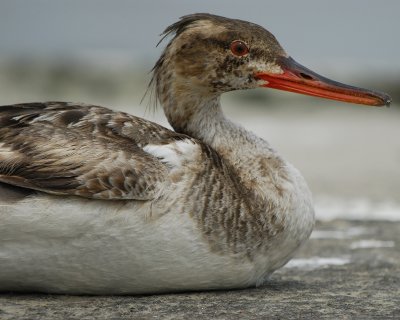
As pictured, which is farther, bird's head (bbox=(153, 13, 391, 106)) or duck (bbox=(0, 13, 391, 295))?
bird's head (bbox=(153, 13, 391, 106))

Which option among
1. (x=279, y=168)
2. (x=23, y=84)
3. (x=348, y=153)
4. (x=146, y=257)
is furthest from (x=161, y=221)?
(x=23, y=84)

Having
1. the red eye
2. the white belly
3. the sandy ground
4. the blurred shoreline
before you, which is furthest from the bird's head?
the blurred shoreline

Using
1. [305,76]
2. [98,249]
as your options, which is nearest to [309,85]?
[305,76]

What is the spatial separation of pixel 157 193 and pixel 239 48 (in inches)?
45.9

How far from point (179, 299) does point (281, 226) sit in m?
0.71

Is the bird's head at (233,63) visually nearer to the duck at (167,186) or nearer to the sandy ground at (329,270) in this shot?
the duck at (167,186)

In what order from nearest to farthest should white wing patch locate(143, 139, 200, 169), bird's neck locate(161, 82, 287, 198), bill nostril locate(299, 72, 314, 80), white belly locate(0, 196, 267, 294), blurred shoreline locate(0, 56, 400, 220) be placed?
white belly locate(0, 196, 267, 294) → white wing patch locate(143, 139, 200, 169) → bird's neck locate(161, 82, 287, 198) → bill nostril locate(299, 72, 314, 80) → blurred shoreline locate(0, 56, 400, 220)

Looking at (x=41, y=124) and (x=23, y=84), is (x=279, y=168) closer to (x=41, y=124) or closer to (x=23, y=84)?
(x=41, y=124)

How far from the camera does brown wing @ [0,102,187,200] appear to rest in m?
4.48

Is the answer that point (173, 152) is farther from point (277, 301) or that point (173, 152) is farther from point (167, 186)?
point (277, 301)

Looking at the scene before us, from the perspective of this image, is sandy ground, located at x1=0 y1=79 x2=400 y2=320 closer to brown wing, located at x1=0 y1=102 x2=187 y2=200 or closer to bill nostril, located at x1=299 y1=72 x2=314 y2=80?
brown wing, located at x1=0 y1=102 x2=187 y2=200

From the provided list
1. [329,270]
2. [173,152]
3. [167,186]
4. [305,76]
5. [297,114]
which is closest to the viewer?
[167,186]

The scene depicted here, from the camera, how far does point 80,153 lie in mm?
4602

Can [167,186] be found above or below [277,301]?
above
